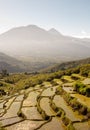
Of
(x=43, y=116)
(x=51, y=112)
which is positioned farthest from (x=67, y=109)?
(x=43, y=116)

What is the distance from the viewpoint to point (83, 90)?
30328 mm

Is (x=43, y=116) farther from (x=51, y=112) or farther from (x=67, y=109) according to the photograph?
(x=67, y=109)

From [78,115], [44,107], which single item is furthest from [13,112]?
[78,115]

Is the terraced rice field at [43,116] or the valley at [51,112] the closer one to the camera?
the terraced rice field at [43,116]

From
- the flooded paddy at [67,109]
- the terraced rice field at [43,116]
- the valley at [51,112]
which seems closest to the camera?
the terraced rice field at [43,116]

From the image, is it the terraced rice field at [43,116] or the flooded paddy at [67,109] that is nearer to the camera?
the terraced rice field at [43,116]

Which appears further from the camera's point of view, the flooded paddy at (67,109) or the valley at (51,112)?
the flooded paddy at (67,109)

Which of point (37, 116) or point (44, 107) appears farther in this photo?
point (44, 107)

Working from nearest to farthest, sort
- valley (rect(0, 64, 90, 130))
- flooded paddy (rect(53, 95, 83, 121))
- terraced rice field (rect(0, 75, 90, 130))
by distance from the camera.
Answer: terraced rice field (rect(0, 75, 90, 130)) → valley (rect(0, 64, 90, 130)) → flooded paddy (rect(53, 95, 83, 121))

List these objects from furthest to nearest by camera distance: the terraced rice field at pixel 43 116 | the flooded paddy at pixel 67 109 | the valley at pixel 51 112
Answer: the flooded paddy at pixel 67 109
the valley at pixel 51 112
the terraced rice field at pixel 43 116

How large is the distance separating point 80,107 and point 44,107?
16.1ft

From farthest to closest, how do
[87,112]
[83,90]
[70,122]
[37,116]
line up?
[83,90]
[37,116]
[87,112]
[70,122]

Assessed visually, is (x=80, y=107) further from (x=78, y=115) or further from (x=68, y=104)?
(x=68, y=104)

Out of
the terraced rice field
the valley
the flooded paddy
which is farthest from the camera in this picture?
the flooded paddy
